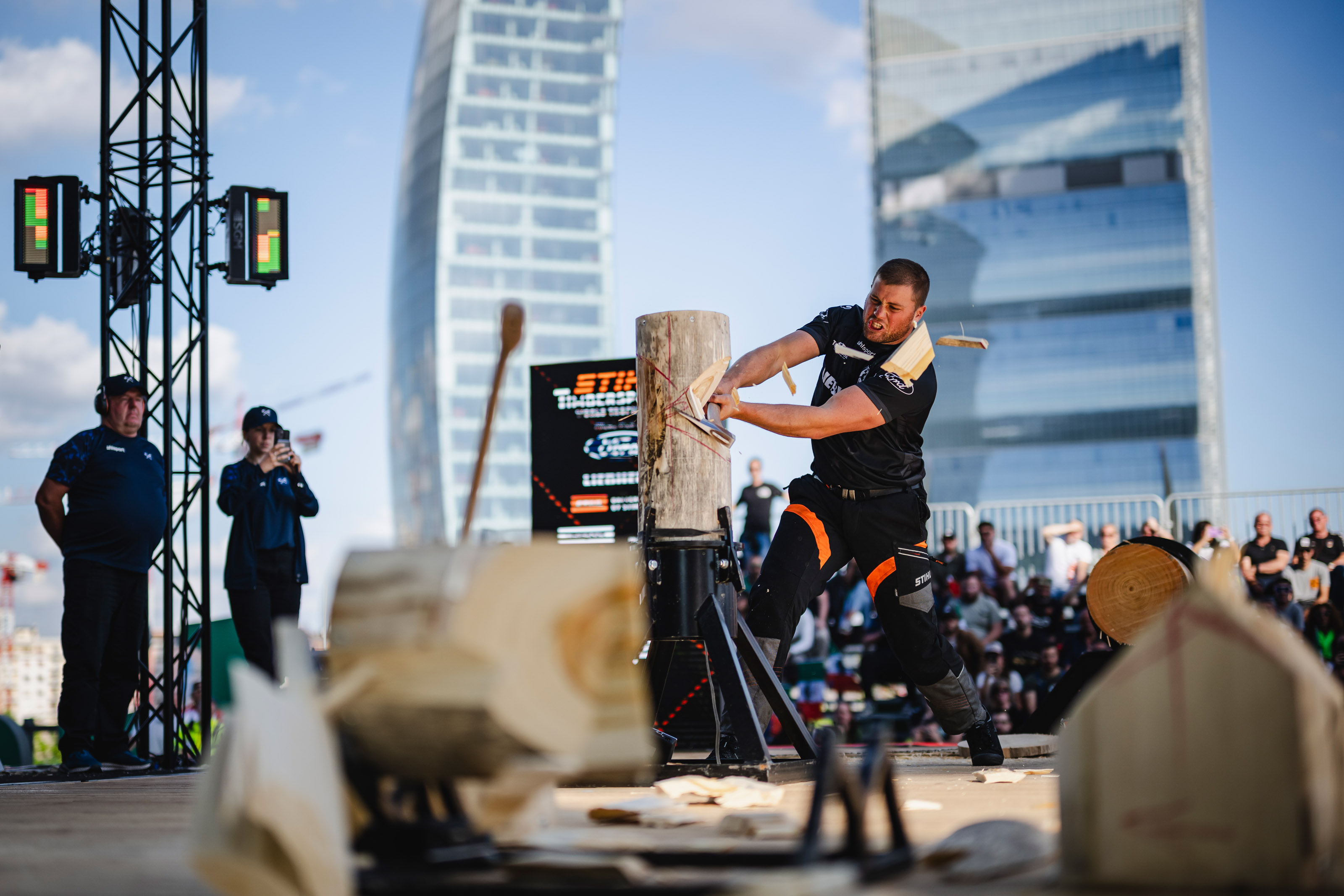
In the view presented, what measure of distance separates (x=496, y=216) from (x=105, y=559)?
341ft

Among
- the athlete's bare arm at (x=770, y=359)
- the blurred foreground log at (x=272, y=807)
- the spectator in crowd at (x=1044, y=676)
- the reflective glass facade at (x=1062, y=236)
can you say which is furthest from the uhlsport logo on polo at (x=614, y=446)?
the reflective glass facade at (x=1062, y=236)

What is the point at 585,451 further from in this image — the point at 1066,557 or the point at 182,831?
the point at 182,831

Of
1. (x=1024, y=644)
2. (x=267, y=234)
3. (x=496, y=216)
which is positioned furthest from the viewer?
(x=496, y=216)

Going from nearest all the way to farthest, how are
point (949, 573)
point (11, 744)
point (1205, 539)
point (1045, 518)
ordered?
point (11, 744) < point (1205, 539) < point (949, 573) < point (1045, 518)

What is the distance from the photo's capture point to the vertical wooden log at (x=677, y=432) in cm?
448

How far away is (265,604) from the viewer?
647 cm

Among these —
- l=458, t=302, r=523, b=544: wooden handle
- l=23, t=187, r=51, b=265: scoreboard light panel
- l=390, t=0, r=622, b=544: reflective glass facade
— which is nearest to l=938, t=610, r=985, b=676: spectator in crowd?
l=23, t=187, r=51, b=265: scoreboard light panel

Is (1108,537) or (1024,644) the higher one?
(1108,537)

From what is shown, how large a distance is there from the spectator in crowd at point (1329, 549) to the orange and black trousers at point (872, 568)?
7.10m

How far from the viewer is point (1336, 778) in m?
1.61

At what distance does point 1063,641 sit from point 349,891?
9329mm

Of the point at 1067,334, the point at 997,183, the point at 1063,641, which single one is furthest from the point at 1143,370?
the point at 1063,641

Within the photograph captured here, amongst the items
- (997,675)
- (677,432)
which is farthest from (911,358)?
(997,675)

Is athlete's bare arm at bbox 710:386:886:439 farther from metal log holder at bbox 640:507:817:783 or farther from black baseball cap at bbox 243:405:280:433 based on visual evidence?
black baseball cap at bbox 243:405:280:433
